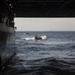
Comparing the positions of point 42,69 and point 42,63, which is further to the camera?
point 42,63

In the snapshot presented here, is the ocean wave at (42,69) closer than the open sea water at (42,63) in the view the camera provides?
Yes

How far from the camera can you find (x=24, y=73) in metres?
17.6

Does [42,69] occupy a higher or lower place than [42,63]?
lower

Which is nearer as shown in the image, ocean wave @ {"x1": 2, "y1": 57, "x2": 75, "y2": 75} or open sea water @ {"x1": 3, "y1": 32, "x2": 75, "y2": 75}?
ocean wave @ {"x1": 2, "y1": 57, "x2": 75, "y2": 75}

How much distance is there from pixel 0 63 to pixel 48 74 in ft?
13.9
